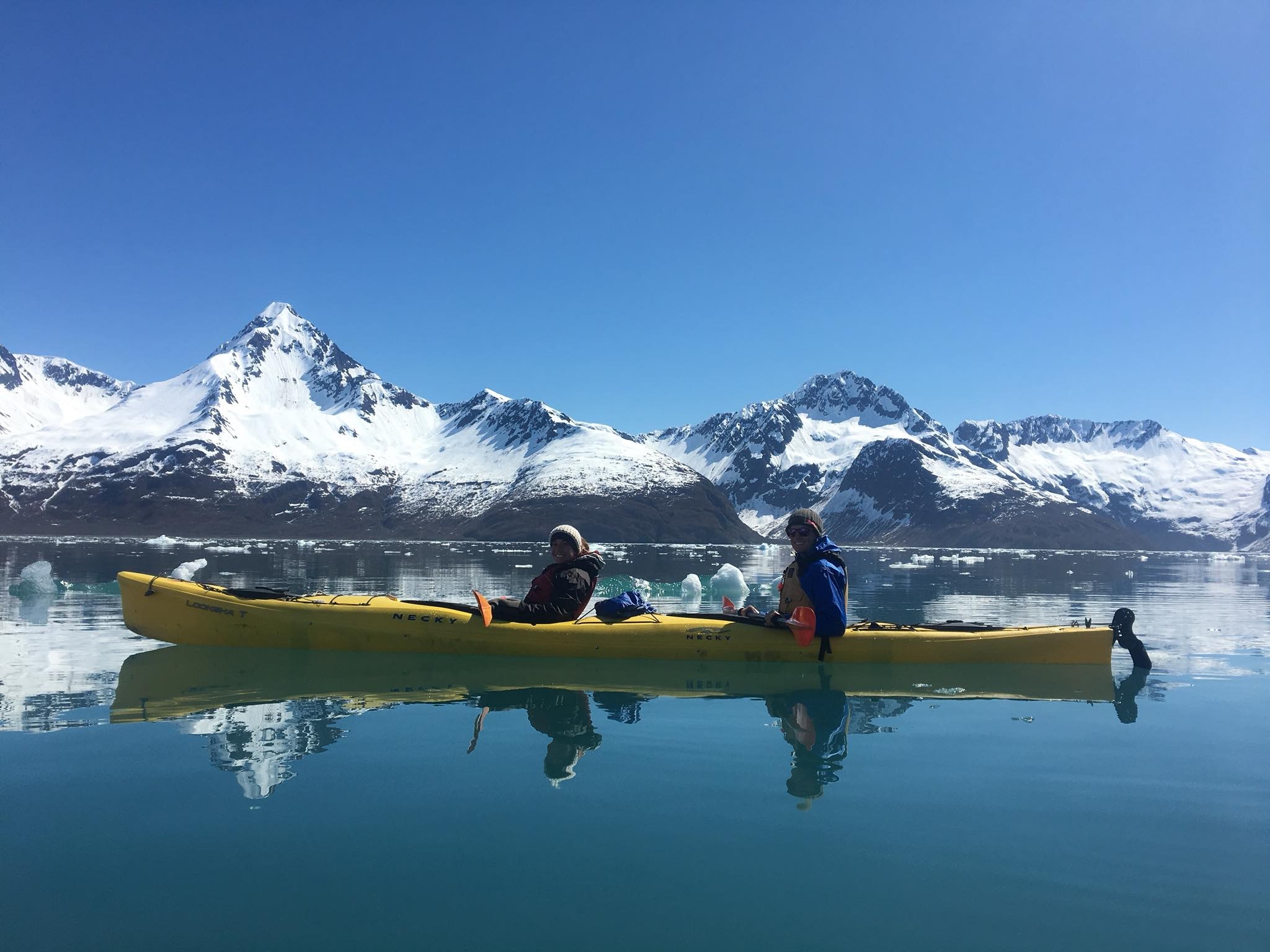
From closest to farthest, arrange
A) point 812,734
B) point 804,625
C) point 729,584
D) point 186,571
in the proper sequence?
point 812,734, point 804,625, point 186,571, point 729,584

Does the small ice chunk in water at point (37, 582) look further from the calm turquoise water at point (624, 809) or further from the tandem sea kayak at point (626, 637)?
the tandem sea kayak at point (626, 637)

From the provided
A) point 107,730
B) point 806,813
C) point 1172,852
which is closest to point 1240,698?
point 1172,852

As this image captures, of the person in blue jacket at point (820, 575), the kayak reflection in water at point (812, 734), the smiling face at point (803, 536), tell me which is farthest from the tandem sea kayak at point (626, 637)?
the kayak reflection in water at point (812, 734)

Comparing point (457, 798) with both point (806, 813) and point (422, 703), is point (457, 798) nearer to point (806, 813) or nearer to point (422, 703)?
point (806, 813)

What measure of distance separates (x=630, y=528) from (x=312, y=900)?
192515 millimetres

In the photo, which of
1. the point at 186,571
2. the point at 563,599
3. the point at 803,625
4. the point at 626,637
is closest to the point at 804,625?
the point at 803,625

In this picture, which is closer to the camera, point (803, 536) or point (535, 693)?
point (535, 693)

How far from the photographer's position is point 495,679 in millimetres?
11266

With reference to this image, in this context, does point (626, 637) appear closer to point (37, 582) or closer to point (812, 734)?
point (812, 734)

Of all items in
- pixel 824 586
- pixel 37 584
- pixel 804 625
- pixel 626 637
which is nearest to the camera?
pixel 804 625

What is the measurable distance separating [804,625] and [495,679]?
4.52m

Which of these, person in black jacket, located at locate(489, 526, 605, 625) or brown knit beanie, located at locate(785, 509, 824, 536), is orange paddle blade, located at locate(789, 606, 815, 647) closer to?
brown knit beanie, located at locate(785, 509, 824, 536)

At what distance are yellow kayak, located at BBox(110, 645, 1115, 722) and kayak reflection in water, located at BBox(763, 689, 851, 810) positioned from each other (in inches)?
17.0

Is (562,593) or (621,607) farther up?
(562,593)
